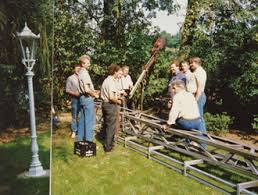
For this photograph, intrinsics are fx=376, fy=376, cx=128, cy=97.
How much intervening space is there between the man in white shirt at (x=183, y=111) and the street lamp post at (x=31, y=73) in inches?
25.0

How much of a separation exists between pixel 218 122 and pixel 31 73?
0.71m

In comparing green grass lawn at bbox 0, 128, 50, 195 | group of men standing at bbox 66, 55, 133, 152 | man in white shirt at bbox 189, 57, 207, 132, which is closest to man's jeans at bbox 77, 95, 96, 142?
group of men standing at bbox 66, 55, 133, 152

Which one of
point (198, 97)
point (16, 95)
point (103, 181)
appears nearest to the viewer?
point (16, 95)

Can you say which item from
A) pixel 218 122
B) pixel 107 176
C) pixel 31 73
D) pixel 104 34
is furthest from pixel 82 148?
pixel 31 73

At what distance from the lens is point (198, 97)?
0.93 m

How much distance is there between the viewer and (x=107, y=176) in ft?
2.29

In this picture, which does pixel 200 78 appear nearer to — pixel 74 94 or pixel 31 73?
pixel 74 94

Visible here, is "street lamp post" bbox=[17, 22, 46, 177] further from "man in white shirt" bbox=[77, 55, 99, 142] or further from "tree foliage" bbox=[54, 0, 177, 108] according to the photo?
"man in white shirt" bbox=[77, 55, 99, 142]

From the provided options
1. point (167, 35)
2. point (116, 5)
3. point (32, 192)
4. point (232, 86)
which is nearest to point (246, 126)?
point (232, 86)

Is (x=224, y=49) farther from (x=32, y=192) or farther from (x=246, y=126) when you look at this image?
(x=32, y=192)

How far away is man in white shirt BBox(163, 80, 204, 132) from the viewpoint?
35.0 inches

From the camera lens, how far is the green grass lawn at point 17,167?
250 millimetres

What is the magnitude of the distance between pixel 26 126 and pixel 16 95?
0.02 metres

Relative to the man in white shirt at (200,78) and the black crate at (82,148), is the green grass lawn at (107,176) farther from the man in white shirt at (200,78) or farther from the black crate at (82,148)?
the man in white shirt at (200,78)
